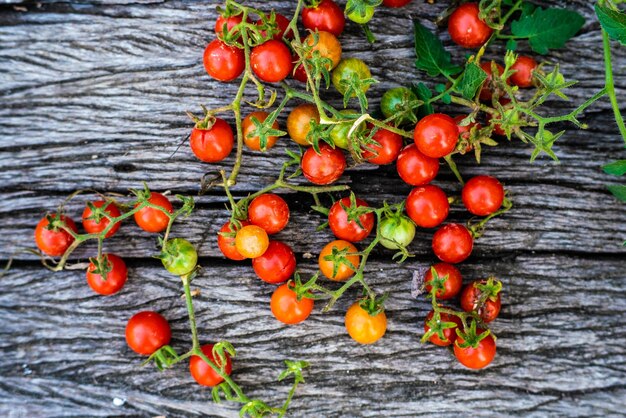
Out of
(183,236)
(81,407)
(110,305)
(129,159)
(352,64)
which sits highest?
(352,64)

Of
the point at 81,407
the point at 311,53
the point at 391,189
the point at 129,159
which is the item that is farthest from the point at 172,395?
the point at 311,53

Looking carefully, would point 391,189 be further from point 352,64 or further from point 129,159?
point 129,159

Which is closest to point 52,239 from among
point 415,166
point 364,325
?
point 364,325

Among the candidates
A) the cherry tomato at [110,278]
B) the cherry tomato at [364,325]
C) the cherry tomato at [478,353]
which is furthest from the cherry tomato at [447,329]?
the cherry tomato at [110,278]

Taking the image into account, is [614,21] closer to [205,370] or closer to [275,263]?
[275,263]

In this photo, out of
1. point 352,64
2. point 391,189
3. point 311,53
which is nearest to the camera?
point 311,53
